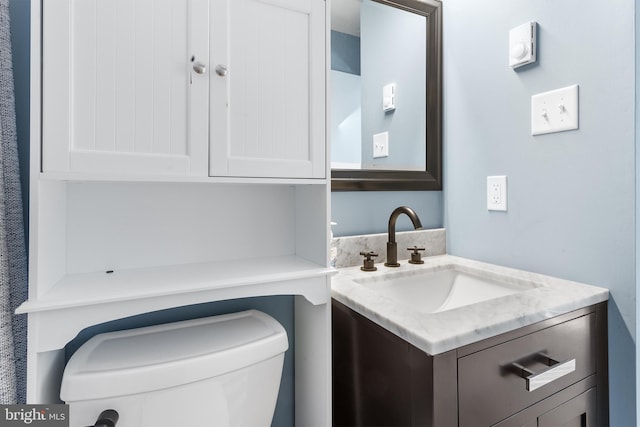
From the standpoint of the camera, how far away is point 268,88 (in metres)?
0.80

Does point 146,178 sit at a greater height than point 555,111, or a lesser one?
lesser

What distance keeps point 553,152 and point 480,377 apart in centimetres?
75

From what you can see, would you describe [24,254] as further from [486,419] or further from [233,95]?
[486,419]

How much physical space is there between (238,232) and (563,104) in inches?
41.5

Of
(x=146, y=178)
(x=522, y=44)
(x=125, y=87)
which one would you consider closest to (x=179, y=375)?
(x=146, y=178)

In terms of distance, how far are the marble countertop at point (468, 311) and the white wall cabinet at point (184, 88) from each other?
1.15ft

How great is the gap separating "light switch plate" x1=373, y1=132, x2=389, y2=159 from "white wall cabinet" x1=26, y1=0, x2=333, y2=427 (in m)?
0.42

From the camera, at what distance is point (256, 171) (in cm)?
79

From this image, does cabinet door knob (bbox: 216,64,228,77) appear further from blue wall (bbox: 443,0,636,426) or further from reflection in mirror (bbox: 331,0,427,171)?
blue wall (bbox: 443,0,636,426)

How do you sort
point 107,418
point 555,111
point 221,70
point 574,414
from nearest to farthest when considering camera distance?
point 107,418
point 221,70
point 574,414
point 555,111

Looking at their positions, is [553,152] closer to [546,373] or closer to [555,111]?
[555,111]

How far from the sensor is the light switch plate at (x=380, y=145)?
1.29 m

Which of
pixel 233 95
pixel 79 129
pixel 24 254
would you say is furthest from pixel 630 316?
pixel 24 254

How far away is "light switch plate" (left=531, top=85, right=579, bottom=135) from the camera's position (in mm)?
976
